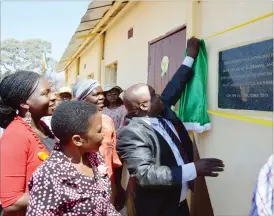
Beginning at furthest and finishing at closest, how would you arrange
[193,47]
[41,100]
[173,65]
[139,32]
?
[139,32] → [173,65] → [193,47] → [41,100]

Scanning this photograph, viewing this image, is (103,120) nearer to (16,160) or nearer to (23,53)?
(16,160)

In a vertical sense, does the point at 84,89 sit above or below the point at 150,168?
above

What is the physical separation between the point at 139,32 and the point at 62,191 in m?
3.65

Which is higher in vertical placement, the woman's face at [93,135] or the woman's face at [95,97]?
the woman's face at [95,97]

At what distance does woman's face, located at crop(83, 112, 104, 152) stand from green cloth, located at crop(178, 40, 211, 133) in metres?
1.21

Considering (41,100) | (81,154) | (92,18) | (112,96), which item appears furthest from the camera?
(92,18)

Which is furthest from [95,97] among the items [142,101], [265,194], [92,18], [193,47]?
[92,18]

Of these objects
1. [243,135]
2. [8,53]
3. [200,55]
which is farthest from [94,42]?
[8,53]

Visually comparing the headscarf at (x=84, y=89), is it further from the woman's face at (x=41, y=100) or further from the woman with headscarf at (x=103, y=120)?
the woman's face at (x=41, y=100)

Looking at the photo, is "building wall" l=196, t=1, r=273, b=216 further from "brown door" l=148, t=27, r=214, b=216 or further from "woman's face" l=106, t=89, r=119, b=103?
"woman's face" l=106, t=89, r=119, b=103

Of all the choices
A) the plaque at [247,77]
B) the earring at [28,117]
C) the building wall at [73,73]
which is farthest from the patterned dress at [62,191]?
the building wall at [73,73]

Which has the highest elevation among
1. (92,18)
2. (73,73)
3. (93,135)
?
(92,18)

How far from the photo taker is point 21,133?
1513mm

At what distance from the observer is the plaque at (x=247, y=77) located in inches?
70.9
